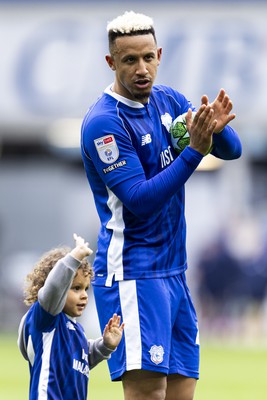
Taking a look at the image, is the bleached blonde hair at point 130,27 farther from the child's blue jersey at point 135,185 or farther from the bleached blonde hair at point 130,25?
the child's blue jersey at point 135,185

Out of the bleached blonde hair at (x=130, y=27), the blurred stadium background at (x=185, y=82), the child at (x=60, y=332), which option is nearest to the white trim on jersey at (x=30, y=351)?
the child at (x=60, y=332)

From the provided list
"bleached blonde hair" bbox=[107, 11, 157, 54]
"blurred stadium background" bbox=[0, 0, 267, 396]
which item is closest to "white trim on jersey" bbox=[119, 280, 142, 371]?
"bleached blonde hair" bbox=[107, 11, 157, 54]

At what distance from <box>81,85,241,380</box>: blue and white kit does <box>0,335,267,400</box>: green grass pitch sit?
17.2 ft

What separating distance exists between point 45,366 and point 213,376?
835cm

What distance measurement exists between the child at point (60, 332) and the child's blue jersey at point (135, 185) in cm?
17

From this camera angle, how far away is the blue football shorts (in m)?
6.21

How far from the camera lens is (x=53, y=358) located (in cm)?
638

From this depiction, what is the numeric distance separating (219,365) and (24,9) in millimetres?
11490

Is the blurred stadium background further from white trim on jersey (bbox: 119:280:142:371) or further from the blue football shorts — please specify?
white trim on jersey (bbox: 119:280:142:371)

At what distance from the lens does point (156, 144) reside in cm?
637

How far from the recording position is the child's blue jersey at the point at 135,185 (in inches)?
242

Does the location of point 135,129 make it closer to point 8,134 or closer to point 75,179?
point 8,134

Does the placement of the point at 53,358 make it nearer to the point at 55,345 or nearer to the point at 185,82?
the point at 55,345

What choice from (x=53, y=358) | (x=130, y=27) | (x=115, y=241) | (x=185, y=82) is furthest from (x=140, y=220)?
(x=185, y=82)
